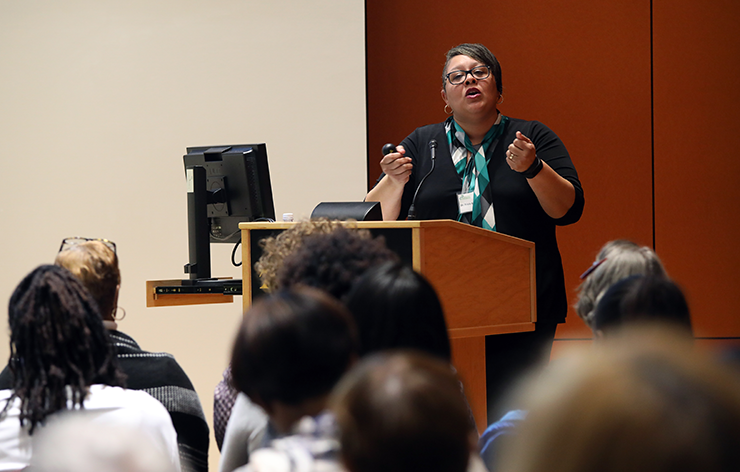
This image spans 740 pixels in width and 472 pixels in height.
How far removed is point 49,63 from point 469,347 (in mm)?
3006

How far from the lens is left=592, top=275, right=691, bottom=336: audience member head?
119 centimetres

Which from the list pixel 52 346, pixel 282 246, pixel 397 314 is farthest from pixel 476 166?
pixel 52 346

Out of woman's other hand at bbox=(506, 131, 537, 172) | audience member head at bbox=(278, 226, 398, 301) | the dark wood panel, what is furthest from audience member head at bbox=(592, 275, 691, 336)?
the dark wood panel

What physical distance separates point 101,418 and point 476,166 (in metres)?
1.59

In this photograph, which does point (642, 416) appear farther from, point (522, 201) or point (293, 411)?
point (522, 201)

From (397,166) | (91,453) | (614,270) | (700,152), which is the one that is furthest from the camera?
(700,152)

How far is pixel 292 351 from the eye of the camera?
920 mm

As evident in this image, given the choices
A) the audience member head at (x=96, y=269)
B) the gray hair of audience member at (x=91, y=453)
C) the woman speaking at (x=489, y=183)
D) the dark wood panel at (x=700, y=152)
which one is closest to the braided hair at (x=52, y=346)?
the audience member head at (x=96, y=269)

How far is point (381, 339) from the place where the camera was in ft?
3.79

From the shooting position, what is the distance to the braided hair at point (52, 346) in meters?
1.27

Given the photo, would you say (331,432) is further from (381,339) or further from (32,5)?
(32,5)

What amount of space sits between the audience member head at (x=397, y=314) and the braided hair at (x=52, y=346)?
50 centimetres

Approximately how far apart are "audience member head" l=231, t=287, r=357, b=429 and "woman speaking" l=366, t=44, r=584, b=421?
1.40 m

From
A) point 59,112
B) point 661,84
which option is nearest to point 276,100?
point 59,112
